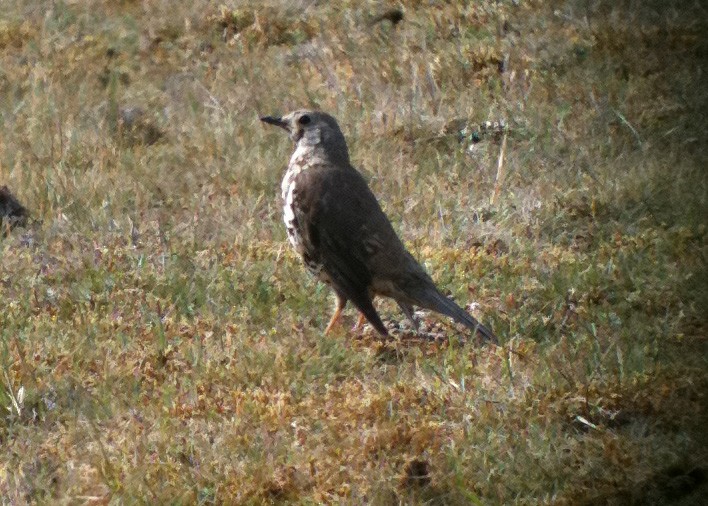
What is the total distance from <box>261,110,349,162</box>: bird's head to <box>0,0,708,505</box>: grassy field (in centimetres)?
71

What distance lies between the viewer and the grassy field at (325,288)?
6.10 m

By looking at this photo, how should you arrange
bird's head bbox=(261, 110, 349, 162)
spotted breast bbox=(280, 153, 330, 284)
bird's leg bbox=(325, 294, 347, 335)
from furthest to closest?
bird's head bbox=(261, 110, 349, 162) → spotted breast bbox=(280, 153, 330, 284) → bird's leg bbox=(325, 294, 347, 335)

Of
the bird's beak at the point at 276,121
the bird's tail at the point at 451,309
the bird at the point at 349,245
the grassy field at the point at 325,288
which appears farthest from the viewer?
the bird's beak at the point at 276,121

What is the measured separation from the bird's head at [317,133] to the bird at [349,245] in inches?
5.3

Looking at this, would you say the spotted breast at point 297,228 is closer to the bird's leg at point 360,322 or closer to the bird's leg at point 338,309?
the bird's leg at point 338,309

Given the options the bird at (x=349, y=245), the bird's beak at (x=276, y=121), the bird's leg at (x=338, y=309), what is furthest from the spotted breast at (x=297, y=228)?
the bird's beak at (x=276, y=121)

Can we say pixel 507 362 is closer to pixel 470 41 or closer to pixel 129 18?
pixel 470 41

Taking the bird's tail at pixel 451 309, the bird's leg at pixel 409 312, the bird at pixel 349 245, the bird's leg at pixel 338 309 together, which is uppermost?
the bird at pixel 349 245

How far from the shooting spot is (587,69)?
11164 mm

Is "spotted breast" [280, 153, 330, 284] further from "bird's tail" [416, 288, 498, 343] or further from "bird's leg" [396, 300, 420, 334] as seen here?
"bird's tail" [416, 288, 498, 343]

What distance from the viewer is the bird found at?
7.65m

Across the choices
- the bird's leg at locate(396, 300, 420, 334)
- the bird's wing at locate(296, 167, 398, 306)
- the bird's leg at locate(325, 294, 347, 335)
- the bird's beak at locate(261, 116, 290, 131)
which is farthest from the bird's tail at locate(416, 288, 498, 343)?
the bird's beak at locate(261, 116, 290, 131)

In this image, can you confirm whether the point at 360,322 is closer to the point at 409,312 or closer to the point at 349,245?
the point at 409,312

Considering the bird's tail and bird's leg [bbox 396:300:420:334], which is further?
bird's leg [bbox 396:300:420:334]
